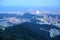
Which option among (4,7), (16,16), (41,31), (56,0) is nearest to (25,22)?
(16,16)

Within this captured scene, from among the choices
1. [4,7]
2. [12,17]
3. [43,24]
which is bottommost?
[43,24]

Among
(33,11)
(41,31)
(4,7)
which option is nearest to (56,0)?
(33,11)

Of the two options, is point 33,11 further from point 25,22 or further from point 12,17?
point 12,17

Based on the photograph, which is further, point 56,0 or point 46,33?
point 56,0

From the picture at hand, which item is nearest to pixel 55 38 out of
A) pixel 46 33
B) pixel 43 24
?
pixel 46 33

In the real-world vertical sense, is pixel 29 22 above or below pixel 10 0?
below

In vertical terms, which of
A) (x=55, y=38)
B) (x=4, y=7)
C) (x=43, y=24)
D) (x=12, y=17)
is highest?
(x=4, y=7)

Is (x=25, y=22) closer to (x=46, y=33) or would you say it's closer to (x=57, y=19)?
(x=46, y=33)

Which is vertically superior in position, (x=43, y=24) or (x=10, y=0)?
(x=10, y=0)
